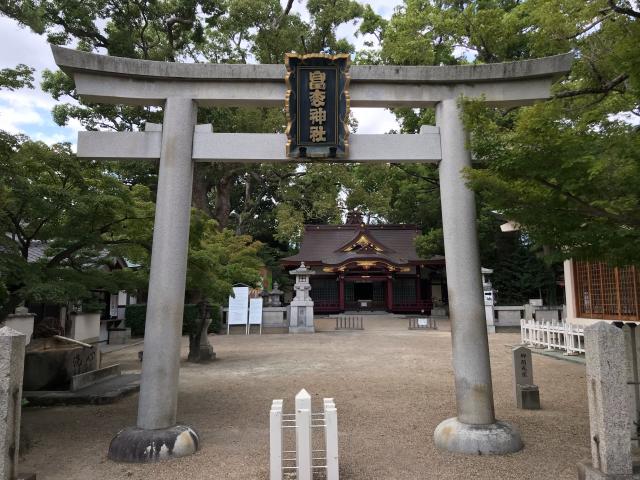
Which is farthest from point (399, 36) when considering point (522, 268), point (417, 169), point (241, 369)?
point (522, 268)

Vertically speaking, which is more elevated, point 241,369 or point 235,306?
point 235,306

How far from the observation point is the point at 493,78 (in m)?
5.62

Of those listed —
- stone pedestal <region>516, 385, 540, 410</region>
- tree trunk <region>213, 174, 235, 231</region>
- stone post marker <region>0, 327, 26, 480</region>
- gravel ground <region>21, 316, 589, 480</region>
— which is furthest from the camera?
tree trunk <region>213, 174, 235, 231</region>

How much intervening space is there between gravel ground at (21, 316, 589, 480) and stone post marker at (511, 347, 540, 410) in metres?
0.20

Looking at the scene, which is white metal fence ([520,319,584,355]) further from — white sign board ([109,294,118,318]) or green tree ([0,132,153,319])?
white sign board ([109,294,118,318])

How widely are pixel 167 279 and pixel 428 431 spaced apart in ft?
12.7

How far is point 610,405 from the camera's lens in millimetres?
3674

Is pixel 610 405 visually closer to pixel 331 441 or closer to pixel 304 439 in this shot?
pixel 331 441

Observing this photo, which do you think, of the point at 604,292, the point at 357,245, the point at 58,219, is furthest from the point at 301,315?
the point at 58,219

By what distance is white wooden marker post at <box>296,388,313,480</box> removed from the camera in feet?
12.9

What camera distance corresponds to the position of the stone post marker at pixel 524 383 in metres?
7.03

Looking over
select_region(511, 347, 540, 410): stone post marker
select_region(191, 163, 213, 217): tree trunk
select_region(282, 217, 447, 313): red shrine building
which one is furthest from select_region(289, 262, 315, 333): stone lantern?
select_region(511, 347, 540, 410): stone post marker

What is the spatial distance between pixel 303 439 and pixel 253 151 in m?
3.35

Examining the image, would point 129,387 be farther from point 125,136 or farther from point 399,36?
point 399,36
